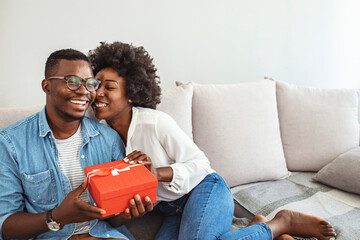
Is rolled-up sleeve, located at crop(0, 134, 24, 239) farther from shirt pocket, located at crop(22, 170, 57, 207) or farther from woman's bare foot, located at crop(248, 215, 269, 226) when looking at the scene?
woman's bare foot, located at crop(248, 215, 269, 226)

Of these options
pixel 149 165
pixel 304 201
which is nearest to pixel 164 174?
pixel 149 165

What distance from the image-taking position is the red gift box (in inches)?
37.9

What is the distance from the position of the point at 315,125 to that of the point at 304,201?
22.4 inches

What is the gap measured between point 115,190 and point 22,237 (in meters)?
0.42

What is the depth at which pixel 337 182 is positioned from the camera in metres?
1.72

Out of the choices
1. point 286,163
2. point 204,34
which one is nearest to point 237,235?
point 286,163

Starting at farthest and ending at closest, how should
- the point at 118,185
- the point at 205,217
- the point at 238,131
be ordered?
the point at 238,131 → the point at 205,217 → the point at 118,185

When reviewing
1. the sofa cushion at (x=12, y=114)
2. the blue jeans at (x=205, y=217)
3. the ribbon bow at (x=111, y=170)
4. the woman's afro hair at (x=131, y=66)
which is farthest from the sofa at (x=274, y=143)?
the ribbon bow at (x=111, y=170)

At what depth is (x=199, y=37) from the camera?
2.12m

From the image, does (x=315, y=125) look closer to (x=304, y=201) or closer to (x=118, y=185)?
(x=304, y=201)

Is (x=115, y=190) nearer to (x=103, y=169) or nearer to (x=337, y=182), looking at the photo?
(x=103, y=169)

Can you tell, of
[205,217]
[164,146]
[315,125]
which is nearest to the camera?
[205,217]

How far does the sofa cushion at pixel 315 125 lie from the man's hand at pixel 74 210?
1422mm

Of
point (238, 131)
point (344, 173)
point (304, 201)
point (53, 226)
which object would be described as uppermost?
point (238, 131)
